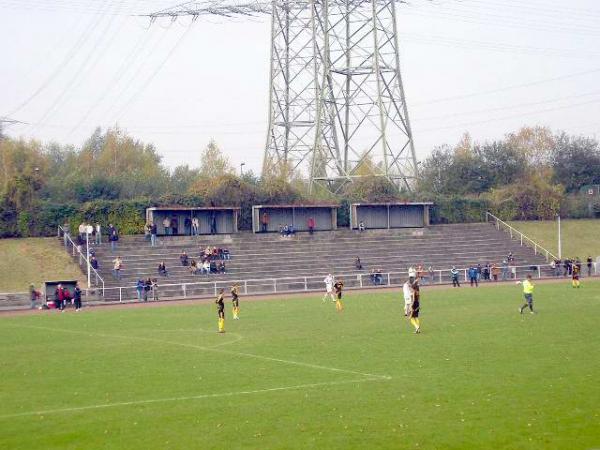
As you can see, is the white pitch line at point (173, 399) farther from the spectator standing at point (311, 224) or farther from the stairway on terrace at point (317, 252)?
the spectator standing at point (311, 224)

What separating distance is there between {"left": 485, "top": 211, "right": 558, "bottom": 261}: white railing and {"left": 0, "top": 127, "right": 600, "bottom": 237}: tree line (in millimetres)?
1370

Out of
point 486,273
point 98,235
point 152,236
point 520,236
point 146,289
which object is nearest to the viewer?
point 146,289

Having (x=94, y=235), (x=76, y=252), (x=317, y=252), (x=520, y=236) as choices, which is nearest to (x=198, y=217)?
(x=94, y=235)

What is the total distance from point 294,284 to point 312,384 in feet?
127

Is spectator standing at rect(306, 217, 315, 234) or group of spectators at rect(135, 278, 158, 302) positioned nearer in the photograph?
group of spectators at rect(135, 278, 158, 302)

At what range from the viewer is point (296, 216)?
74.4m

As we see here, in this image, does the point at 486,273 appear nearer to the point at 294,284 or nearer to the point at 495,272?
the point at 495,272

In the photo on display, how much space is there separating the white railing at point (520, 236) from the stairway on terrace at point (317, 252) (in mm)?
746

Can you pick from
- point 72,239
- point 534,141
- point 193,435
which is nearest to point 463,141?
point 534,141

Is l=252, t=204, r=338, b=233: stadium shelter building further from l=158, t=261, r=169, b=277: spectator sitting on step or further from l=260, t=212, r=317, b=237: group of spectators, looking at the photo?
l=158, t=261, r=169, b=277: spectator sitting on step

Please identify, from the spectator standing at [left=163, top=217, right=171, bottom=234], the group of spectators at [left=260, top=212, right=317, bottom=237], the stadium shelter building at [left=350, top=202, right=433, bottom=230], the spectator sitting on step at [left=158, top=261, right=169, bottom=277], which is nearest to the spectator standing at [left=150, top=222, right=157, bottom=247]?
the spectator standing at [left=163, top=217, right=171, bottom=234]

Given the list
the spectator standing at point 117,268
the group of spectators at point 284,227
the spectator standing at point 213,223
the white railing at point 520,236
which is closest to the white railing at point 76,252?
the spectator standing at point 117,268

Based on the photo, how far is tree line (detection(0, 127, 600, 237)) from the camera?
68812 millimetres

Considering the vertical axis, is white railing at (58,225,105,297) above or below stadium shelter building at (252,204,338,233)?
below
